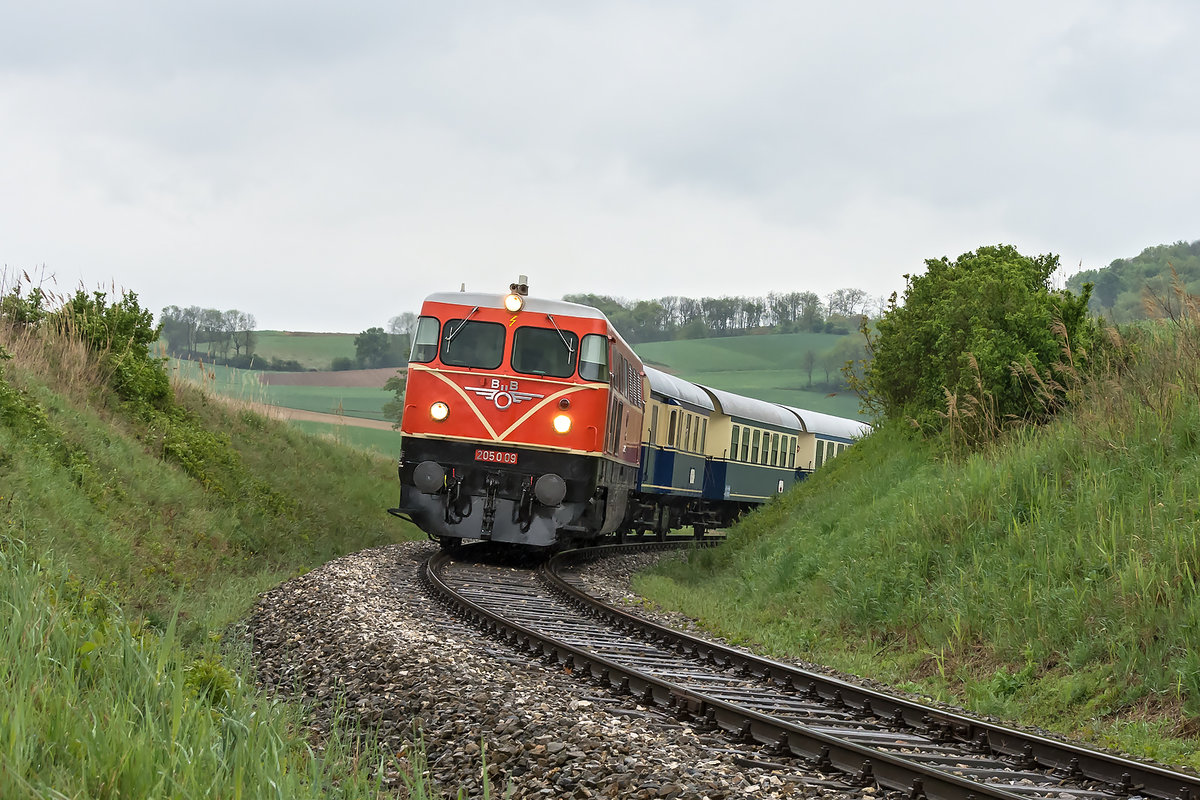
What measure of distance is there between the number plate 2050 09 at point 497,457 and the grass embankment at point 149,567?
9.45 feet

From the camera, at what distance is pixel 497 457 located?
15.2 m

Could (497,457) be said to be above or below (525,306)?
below

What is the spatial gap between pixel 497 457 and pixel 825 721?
351 inches

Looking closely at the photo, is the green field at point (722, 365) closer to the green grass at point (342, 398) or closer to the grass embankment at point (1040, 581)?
the green grass at point (342, 398)

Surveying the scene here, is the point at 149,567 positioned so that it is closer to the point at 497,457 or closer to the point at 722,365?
the point at 497,457

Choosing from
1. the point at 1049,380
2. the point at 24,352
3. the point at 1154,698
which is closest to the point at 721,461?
the point at 1049,380

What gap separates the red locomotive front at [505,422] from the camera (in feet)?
49.8

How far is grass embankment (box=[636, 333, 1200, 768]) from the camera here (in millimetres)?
7516

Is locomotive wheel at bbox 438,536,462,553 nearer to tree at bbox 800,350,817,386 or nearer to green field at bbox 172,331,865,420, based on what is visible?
green field at bbox 172,331,865,420

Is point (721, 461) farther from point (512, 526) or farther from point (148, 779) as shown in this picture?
point (148, 779)

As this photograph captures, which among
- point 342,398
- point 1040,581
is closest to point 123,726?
point 1040,581

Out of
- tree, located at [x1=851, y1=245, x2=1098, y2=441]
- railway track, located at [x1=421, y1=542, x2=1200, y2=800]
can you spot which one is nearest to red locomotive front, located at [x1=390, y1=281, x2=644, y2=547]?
railway track, located at [x1=421, y1=542, x2=1200, y2=800]

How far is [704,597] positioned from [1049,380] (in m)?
4.83

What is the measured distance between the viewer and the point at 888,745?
6219 mm
